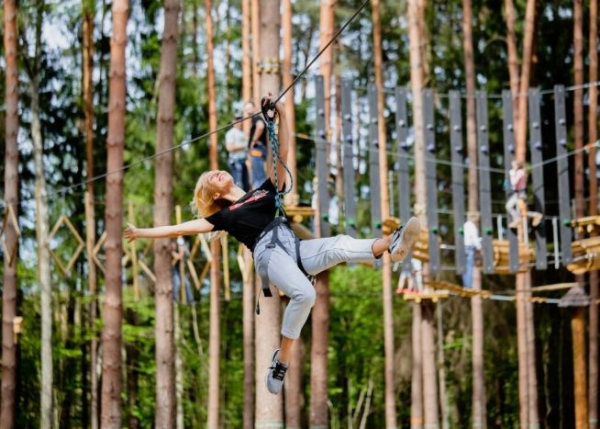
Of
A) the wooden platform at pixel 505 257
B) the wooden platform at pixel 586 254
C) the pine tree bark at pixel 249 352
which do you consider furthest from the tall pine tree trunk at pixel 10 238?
the wooden platform at pixel 586 254

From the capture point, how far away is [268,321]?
435 inches

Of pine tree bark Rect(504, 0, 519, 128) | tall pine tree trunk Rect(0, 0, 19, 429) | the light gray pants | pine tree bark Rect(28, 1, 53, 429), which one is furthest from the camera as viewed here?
pine tree bark Rect(504, 0, 519, 128)

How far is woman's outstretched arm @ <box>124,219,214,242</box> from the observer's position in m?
6.74

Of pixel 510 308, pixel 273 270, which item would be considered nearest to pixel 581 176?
pixel 510 308

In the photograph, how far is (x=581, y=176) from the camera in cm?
2116

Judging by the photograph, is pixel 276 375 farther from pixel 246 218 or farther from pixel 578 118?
pixel 578 118

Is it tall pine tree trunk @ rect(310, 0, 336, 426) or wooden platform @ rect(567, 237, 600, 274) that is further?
wooden platform @ rect(567, 237, 600, 274)

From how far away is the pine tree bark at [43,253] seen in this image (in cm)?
2114

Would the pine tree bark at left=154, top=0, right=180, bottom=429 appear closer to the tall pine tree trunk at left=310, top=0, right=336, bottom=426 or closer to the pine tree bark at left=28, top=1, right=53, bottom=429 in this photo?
the tall pine tree trunk at left=310, top=0, right=336, bottom=426

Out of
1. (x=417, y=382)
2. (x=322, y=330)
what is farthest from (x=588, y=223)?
(x=417, y=382)

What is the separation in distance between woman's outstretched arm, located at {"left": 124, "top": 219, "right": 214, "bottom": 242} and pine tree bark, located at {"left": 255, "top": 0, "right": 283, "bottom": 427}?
402 cm

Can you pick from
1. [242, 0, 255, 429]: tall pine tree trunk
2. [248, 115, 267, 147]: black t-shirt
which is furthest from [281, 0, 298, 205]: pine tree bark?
[242, 0, 255, 429]: tall pine tree trunk

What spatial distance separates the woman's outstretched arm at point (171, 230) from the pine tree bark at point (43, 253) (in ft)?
45.1

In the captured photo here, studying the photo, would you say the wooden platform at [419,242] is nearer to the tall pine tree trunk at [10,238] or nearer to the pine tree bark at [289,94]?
the pine tree bark at [289,94]
